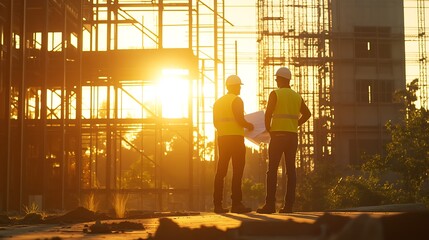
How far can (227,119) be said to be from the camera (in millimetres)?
12766

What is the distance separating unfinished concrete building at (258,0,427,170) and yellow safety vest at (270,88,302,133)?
42009 mm

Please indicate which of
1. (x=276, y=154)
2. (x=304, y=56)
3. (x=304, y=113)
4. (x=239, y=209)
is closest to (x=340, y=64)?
(x=304, y=56)

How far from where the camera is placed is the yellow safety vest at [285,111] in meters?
12.1

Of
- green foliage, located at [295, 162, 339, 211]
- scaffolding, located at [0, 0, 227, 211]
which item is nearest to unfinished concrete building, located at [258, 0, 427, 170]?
green foliage, located at [295, 162, 339, 211]

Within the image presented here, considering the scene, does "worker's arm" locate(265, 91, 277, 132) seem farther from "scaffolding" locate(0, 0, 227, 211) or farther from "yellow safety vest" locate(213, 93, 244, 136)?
"scaffolding" locate(0, 0, 227, 211)

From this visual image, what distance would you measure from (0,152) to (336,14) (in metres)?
32.1

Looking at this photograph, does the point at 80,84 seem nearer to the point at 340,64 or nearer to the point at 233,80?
the point at 233,80

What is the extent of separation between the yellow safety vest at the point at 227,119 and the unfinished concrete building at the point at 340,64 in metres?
41.5

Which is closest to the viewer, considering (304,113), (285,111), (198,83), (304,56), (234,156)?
(285,111)

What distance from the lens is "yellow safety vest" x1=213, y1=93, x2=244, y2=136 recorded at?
41.8 ft

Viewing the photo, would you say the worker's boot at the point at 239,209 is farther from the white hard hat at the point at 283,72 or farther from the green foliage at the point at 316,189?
the green foliage at the point at 316,189

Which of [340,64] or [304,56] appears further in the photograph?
[340,64]

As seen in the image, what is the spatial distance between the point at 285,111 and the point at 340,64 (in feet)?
157

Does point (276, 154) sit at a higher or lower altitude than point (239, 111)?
lower
